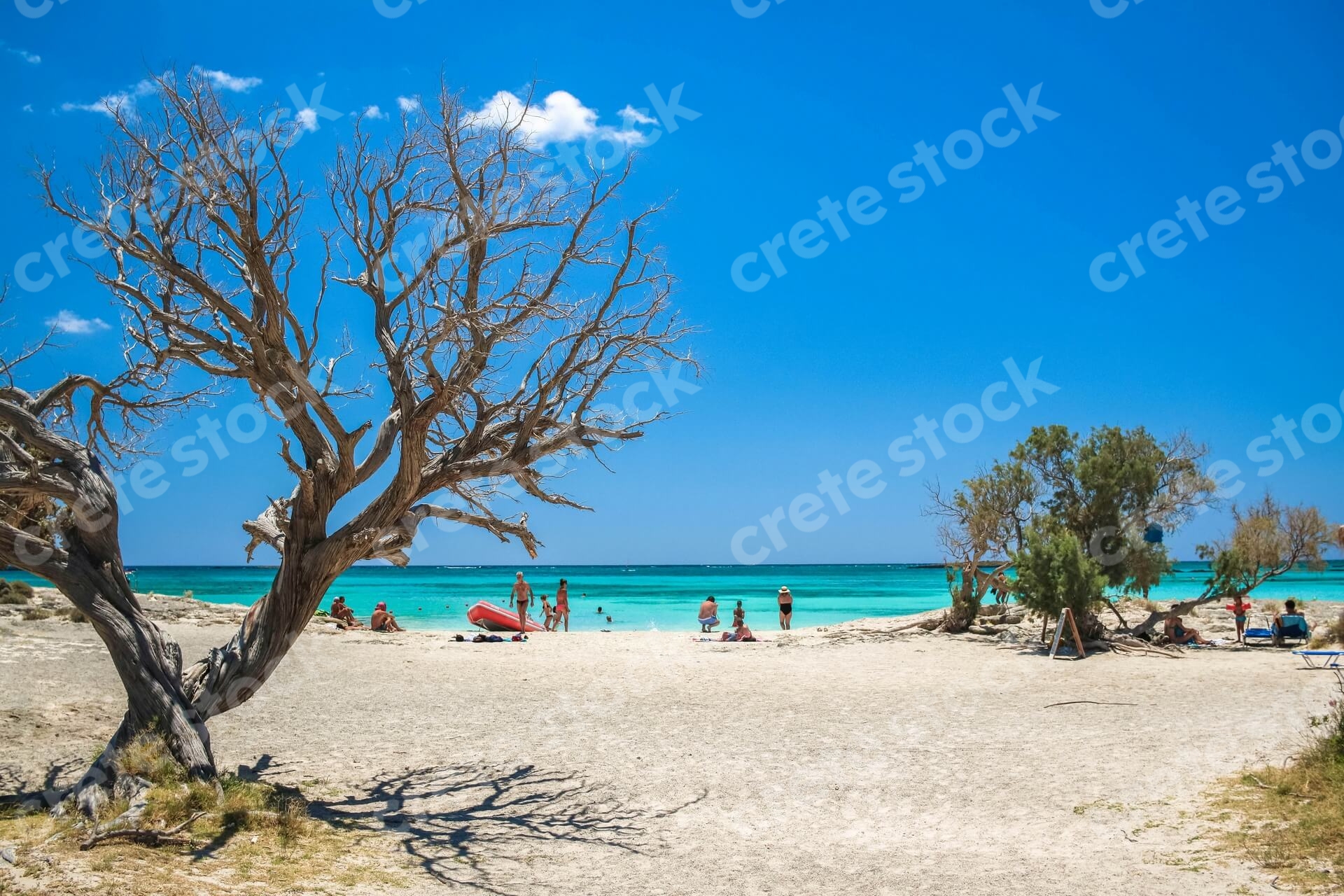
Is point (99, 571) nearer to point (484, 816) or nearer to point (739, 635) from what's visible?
point (484, 816)

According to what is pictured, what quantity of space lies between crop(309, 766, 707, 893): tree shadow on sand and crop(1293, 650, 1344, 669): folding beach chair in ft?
38.6

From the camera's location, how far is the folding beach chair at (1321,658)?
47.1ft

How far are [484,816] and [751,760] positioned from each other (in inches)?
126

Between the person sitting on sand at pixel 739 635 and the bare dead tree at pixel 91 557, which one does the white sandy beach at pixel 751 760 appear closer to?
the bare dead tree at pixel 91 557

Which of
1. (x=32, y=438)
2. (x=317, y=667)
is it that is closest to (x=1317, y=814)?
(x=32, y=438)

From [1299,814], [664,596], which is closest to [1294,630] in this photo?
[1299,814]

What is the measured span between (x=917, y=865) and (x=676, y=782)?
3009mm

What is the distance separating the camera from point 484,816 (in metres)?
7.90

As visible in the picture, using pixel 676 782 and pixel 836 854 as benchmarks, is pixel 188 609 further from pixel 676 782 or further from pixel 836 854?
pixel 836 854

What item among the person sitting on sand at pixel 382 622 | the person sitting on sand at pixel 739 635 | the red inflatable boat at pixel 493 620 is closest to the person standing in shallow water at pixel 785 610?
the person sitting on sand at pixel 739 635

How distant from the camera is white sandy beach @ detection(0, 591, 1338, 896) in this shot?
21.6 ft

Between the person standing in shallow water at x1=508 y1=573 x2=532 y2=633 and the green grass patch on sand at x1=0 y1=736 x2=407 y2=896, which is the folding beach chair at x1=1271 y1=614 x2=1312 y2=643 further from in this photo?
the green grass patch on sand at x1=0 y1=736 x2=407 y2=896

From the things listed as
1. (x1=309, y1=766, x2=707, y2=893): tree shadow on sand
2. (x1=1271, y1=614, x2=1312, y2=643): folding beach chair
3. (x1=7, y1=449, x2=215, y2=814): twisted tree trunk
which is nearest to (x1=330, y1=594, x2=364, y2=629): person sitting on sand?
(x1=309, y1=766, x2=707, y2=893): tree shadow on sand

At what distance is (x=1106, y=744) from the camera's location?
10.1 meters
